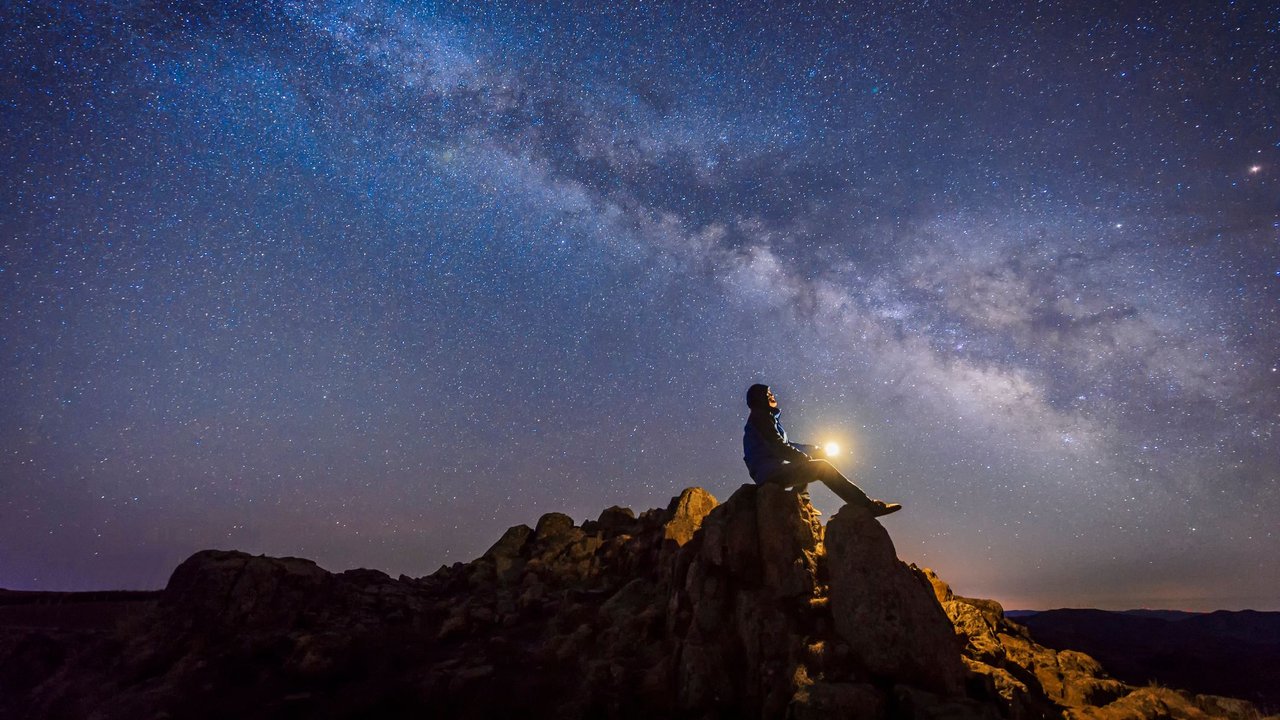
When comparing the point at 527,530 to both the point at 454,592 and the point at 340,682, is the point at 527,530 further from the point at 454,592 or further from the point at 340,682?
the point at 340,682

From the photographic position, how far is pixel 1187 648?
176 ft

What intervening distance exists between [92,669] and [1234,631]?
442ft

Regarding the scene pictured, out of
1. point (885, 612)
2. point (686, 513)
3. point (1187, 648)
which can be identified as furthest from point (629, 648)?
point (1187, 648)

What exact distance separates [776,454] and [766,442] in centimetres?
42

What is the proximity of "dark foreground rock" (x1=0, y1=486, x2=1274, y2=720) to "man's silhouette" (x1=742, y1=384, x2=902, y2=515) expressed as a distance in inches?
25.7

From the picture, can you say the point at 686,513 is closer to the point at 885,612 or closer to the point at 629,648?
the point at 629,648

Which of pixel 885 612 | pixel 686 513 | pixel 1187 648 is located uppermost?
pixel 686 513

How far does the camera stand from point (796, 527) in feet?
43.0

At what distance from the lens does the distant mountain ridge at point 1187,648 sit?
35.8 metres

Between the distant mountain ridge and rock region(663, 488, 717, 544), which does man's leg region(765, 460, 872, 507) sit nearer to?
rock region(663, 488, 717, 544)

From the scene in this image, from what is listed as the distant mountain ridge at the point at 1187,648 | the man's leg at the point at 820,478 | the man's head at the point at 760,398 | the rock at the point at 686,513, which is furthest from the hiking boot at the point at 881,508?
the distant mountain ridge at the point at 1187,648

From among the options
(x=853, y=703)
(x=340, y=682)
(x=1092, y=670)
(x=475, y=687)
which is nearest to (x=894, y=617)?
(x=853, y=703)

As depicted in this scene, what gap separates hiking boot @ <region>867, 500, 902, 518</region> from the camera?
1175 cm

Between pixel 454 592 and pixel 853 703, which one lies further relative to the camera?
pixel 454 592
